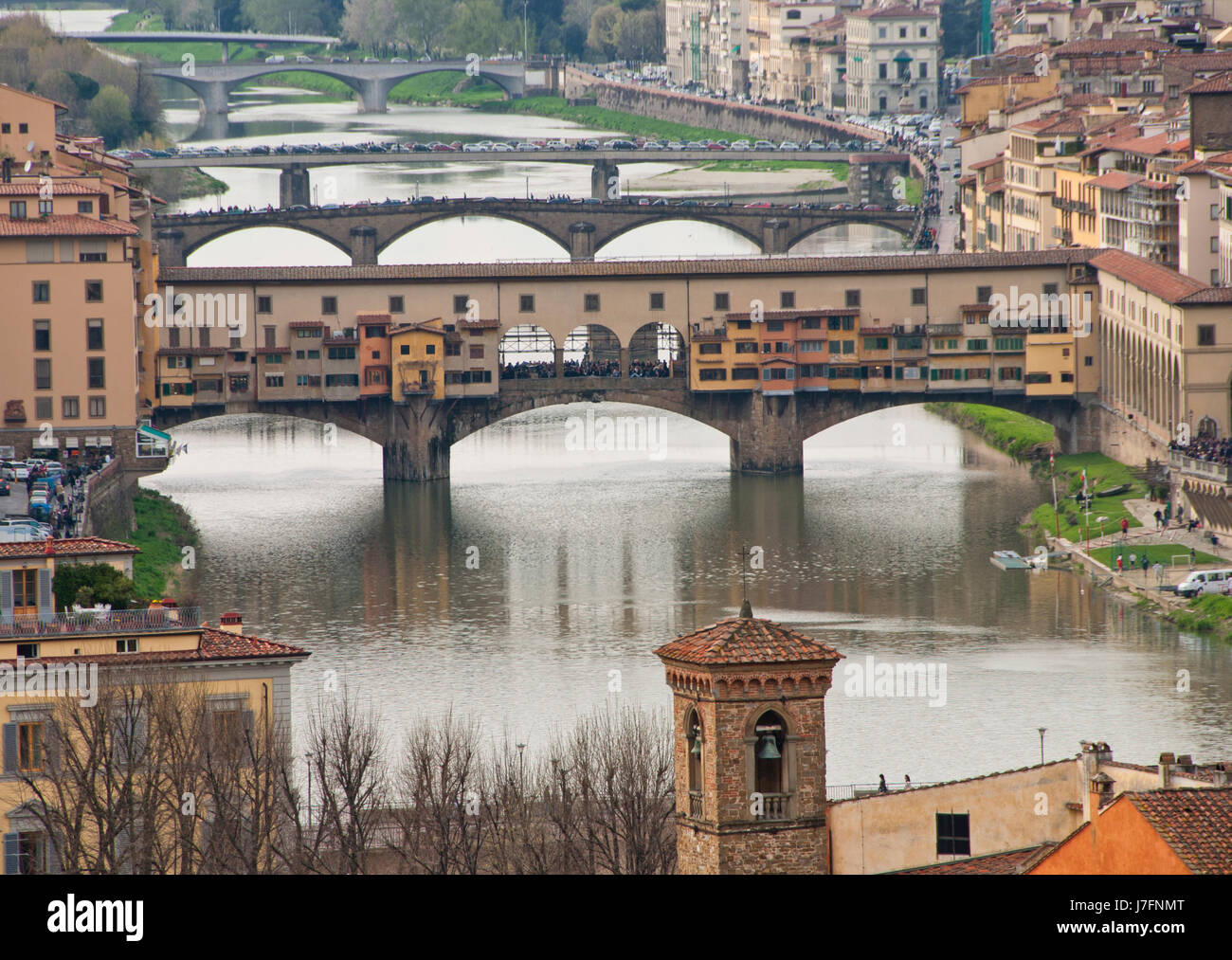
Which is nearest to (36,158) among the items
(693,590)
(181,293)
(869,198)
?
(181,293)

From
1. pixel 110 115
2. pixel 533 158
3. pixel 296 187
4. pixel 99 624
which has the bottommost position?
pixel 99 624

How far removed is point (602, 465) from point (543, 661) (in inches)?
1039

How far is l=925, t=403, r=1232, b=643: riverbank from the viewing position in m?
50.9

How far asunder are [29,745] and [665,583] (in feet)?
92.6

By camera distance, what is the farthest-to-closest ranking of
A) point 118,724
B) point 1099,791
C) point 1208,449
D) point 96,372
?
point 96,372, point 1208,449, point 118,724, point 1099,791

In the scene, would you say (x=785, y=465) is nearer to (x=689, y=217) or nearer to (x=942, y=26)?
(x=689, y=217)

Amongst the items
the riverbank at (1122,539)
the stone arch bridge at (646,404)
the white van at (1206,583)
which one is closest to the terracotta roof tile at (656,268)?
the stone arch bridge at (646,404)

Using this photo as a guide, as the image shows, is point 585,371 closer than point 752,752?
No

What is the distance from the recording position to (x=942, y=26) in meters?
157

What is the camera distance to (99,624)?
31562 mm

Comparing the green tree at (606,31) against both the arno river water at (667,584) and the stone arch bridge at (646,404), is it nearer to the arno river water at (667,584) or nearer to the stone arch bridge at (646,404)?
the arno river water at (667,584)

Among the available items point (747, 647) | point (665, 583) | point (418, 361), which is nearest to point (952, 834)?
point (747, 647)

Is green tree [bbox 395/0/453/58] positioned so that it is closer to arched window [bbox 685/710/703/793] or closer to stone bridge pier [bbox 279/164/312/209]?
stone bridge pier [bbox 279/164/312/209]

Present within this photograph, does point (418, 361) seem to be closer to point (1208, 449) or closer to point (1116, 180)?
point (1208, 449)
